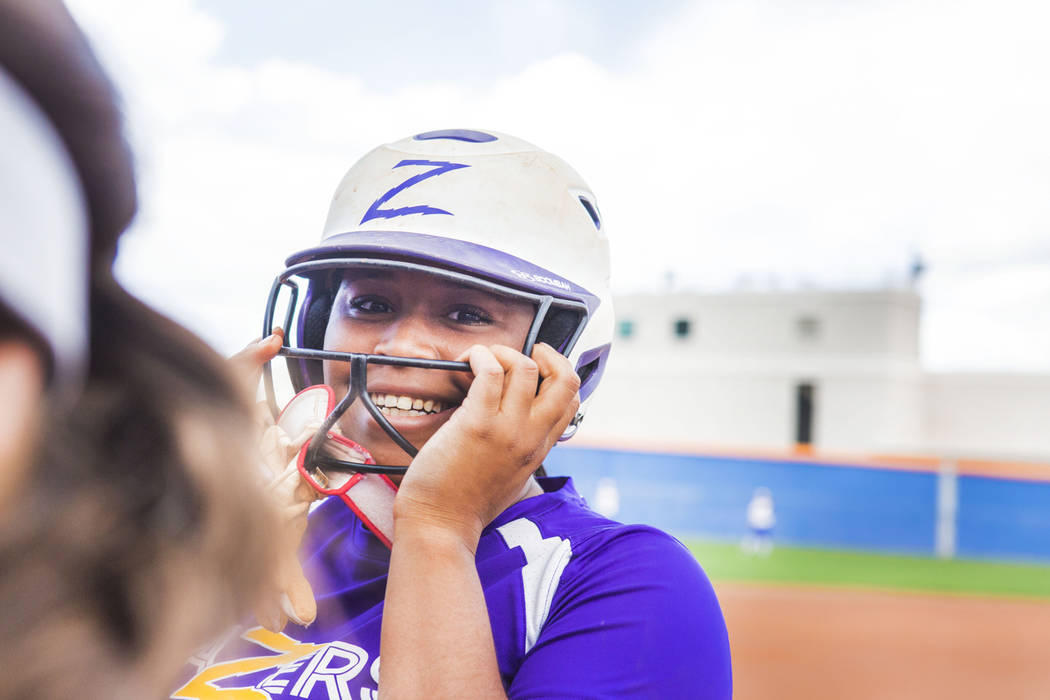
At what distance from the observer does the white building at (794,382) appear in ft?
125

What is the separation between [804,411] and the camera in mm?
39469

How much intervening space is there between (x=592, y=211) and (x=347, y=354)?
63cm

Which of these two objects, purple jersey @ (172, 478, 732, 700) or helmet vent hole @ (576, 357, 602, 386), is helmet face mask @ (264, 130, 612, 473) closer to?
helmet vent hole @ (576, 357, 602, 386)

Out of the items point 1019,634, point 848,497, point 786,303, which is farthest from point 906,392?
point 1019,634

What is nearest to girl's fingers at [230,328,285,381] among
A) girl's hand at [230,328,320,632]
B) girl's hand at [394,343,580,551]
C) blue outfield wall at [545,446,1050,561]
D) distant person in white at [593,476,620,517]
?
girl's hand at [230,328,320,632]

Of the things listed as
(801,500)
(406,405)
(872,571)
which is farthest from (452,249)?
(801,500)

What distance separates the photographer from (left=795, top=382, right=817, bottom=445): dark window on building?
39031 mm

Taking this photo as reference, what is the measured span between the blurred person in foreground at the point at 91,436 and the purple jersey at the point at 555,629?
65 centimetres

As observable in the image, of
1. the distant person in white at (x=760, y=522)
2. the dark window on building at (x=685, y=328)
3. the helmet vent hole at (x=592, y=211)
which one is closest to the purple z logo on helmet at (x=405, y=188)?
the helmet vent hole at (x=592, y=211)

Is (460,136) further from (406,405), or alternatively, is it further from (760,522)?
(760,522)

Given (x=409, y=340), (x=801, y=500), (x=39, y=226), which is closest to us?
(x=39, y=226)

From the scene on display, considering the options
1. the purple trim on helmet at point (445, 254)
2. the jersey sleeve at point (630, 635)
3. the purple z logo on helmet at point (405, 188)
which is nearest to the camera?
the jersey sleeve at point (630, 635)

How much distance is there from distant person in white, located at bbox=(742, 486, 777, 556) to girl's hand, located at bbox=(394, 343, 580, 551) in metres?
16.6

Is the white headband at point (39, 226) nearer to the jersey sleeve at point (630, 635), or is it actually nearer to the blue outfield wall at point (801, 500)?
the jersey sleeve at point (630, 635)
